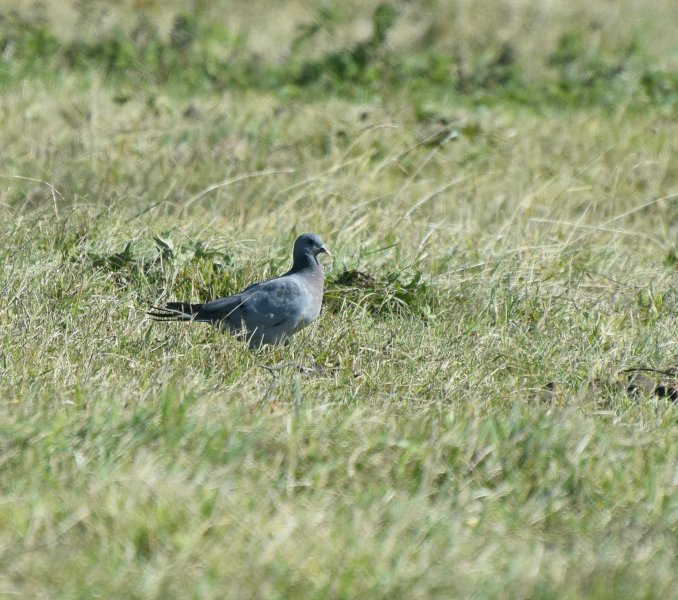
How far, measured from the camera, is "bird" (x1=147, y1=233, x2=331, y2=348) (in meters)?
4.99

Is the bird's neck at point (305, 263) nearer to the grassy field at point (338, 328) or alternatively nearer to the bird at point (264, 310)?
the bird at point (264, 310)

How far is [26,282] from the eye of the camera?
16.9 feet

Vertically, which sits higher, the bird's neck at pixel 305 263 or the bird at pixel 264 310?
the bird's neck at pixel 305 263

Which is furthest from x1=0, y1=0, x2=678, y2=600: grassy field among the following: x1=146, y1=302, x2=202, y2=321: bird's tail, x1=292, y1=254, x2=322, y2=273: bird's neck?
x1=292, y1=254, x2=322, y2=273: bird's neck

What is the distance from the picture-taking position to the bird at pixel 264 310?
16.4 feet

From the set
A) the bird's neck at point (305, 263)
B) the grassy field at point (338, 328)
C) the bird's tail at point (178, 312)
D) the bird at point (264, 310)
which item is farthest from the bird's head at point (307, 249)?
the bird's tail at point (178, 312)

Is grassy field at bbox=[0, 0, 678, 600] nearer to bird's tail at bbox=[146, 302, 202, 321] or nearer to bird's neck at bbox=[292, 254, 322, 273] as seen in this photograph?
bird's tail at bbox=[146, 302, 202, 321]

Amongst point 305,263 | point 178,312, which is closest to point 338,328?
point 305,263

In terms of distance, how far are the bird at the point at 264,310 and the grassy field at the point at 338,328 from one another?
0.31 ft

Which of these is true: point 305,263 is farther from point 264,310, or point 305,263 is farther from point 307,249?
point 264,310

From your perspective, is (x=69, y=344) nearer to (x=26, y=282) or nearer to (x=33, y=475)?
(x=26, y=282)

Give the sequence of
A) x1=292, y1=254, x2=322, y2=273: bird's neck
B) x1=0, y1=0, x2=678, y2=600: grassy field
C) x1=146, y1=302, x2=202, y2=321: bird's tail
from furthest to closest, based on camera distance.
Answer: x1=292, y1=254, x2=322, y2=273: bird's neck, x1=146, y1=302, x2=202, y2=321: bird's tail, x1=0, y1=0, x2=678, y2=600: grassy field

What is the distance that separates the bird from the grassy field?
9cm

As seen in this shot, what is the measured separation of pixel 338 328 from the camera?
525 centimetres
